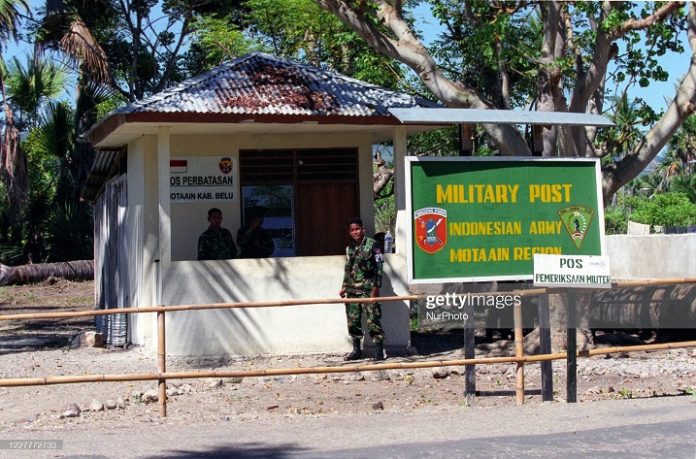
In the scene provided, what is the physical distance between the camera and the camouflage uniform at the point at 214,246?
13.8 metres

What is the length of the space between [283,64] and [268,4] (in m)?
8.97

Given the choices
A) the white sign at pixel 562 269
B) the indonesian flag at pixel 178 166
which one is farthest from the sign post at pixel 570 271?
the indonesian flag at pixel 178 166

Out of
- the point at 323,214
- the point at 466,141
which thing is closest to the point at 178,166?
the point at 323,214

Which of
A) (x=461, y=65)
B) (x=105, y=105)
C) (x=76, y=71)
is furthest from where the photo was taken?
(x=105, y=105)

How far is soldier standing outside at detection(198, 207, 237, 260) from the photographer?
45.2ft

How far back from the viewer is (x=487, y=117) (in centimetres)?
1016

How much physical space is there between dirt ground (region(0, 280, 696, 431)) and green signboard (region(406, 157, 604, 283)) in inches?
55.5

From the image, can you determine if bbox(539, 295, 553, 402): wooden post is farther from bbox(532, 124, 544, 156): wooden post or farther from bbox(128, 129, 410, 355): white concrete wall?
bbox(128, 129, 410, 355): white concrete wall

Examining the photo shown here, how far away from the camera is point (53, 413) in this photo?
9.84 metres

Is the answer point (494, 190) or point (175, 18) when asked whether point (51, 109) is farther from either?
point (494, 190)

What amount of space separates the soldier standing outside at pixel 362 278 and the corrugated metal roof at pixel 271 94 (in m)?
1.65

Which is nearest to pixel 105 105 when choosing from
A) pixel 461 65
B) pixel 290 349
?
pixel 461 65

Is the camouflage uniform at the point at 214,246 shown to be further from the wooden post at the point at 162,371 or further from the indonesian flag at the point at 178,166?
the wooden post at the point at 162,371

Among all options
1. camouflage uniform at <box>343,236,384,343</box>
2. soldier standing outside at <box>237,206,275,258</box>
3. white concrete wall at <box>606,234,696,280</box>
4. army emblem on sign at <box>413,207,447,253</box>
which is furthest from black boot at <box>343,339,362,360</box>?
white concrete wall at <box>606,234,696,280</box>
